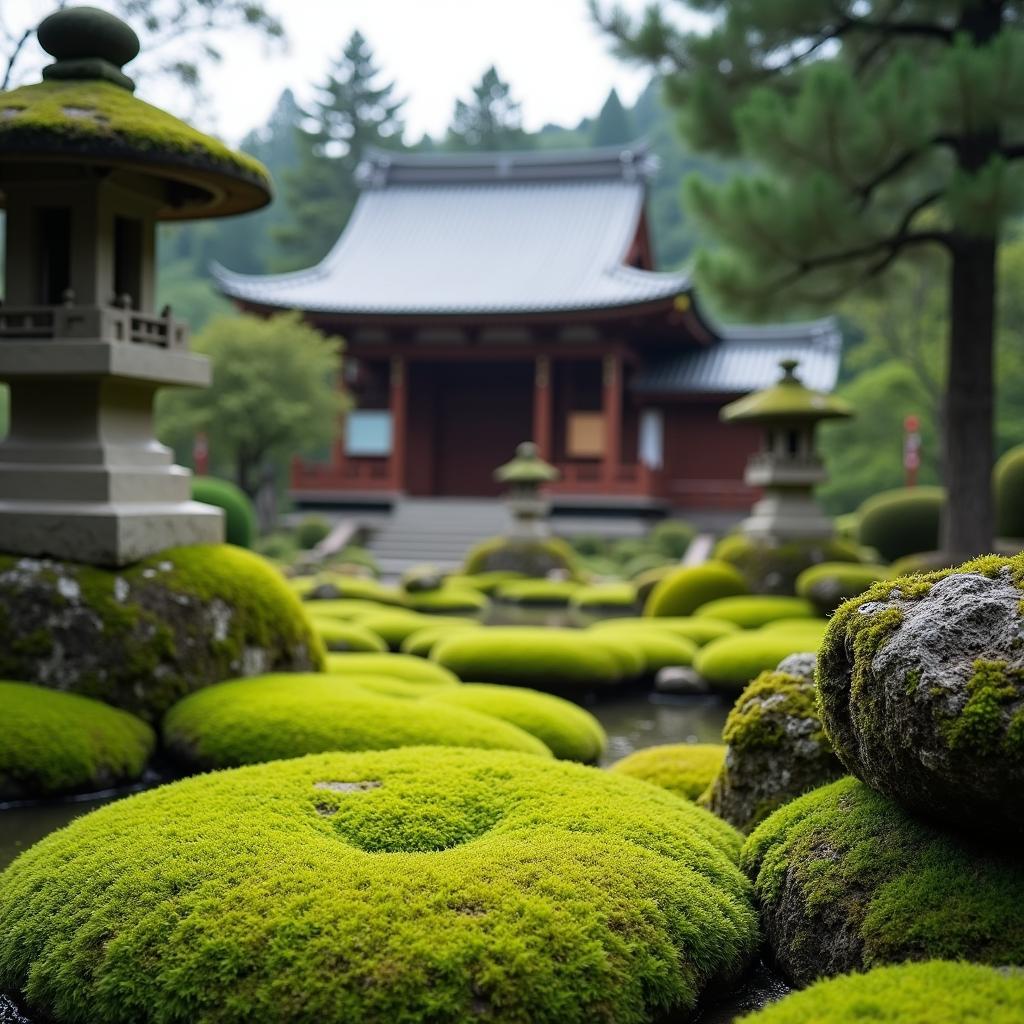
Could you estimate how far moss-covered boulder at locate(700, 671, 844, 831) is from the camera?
422 cm

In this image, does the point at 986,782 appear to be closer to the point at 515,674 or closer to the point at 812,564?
the point at 515,674

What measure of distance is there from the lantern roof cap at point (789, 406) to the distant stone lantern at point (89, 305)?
9978 mm

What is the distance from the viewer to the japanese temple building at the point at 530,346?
25812 millimetres

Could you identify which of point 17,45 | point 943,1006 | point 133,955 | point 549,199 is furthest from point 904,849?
point 549,199

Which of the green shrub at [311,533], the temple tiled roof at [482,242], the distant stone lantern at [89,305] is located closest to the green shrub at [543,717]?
the distant stone lantern at [89,305]

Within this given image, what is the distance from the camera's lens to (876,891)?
3.10 m

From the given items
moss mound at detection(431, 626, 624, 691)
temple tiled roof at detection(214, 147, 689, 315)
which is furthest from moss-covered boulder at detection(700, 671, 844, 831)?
temple tiled roof at detection(214, 147, 689, 315)

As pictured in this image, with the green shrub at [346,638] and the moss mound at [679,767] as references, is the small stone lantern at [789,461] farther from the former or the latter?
the moss mound at [679,767]

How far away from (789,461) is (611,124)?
44.9 metres

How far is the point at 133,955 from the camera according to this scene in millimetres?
2902

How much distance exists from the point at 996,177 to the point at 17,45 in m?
11.8

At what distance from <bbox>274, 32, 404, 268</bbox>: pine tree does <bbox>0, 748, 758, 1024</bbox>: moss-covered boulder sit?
42730mm

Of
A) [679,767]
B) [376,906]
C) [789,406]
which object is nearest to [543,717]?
[679,767]

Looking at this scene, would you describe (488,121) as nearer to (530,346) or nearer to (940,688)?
(530,346)
